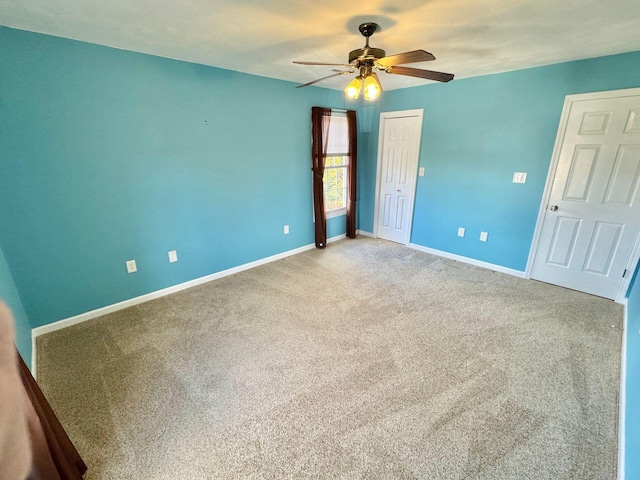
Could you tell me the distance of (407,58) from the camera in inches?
63.0

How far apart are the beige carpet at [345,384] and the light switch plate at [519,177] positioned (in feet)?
3.98

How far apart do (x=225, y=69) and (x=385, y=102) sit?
228 cm

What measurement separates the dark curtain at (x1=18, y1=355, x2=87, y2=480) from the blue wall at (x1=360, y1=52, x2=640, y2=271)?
402cm

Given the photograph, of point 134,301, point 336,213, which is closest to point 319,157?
point 336,213

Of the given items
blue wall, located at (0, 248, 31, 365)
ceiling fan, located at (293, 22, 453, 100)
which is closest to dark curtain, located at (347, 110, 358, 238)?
ceiling fan, located at (293, 22, 453, 100)

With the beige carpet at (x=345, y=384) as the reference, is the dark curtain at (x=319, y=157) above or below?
above

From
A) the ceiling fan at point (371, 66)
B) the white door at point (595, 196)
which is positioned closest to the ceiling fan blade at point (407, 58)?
the ceiling fan at point (371, 66)

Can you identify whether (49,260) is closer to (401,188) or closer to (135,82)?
(135,82)

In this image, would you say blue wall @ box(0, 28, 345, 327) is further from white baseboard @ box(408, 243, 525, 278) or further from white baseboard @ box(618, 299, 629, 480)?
white baseboard @ box(618, 299, 629, 480)

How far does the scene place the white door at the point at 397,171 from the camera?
12.8 ft

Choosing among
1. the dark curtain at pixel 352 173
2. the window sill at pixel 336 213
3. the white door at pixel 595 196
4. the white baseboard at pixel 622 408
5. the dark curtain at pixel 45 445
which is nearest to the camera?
the dark curtain at pixel 45 445

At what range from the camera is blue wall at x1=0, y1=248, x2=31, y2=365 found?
1.80 m

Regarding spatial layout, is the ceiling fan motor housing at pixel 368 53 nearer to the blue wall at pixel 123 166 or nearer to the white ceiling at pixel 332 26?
the white ceiling at pixel 332 26

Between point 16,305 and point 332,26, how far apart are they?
2964 mm
